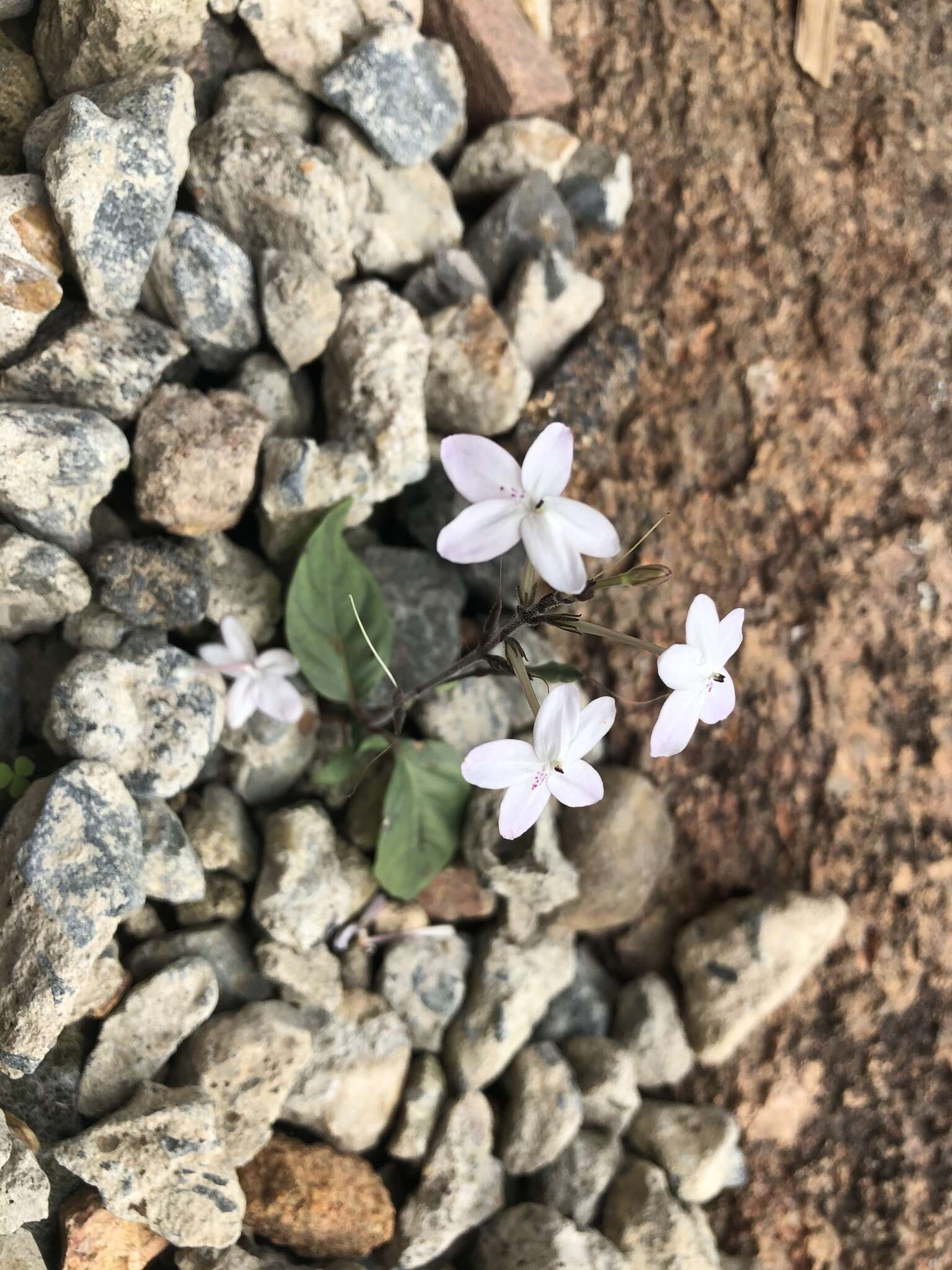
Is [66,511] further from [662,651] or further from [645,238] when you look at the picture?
[645,238]

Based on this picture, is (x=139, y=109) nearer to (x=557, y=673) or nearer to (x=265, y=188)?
(x=265, y=188)

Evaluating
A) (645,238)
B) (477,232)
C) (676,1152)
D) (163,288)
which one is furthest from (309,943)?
(645,238)

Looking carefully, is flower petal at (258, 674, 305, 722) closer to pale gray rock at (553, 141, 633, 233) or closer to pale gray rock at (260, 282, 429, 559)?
pale gray rock at (260, 282, 429, 559)

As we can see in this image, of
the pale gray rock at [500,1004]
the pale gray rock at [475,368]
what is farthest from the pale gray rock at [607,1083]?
the pale gray rock at [475,368]

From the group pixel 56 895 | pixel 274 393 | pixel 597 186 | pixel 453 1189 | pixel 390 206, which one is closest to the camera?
pixel 56 895

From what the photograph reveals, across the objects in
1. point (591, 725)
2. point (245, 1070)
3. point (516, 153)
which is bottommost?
point (245, 1070)

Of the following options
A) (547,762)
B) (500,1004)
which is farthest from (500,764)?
(500,1004)
